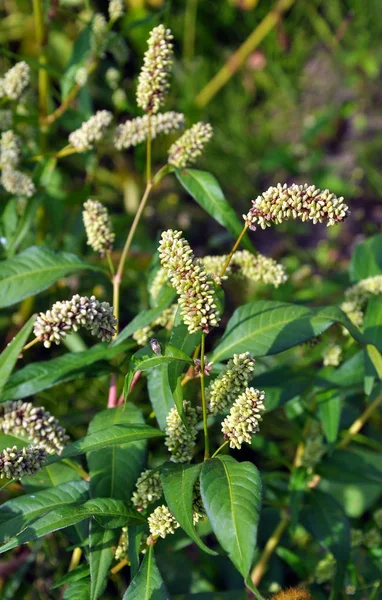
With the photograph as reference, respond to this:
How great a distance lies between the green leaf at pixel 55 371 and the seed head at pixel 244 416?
0.53 m

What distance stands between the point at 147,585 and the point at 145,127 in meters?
1.30

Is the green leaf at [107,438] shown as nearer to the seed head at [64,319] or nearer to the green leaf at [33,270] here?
the seed head at [64,319]

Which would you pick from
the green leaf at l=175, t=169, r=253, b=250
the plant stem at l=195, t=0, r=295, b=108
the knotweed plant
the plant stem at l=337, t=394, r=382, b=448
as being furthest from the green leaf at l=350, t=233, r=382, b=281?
the plant stem at l=195, t=0, r=295, b=108

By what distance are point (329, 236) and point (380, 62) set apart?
1356 millimetres

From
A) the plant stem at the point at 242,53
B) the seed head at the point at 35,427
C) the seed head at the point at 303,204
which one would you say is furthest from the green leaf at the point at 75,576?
the plant stem at the point at 242,53

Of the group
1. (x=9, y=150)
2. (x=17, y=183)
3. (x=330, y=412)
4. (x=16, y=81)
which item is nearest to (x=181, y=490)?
(x=330, y=412)

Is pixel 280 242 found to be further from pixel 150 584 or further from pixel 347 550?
pixel 150 584

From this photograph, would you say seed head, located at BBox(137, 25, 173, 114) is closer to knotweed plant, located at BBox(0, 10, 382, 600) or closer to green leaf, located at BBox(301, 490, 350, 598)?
knotweed plant, located at BBox(0, 10, 382, 600)

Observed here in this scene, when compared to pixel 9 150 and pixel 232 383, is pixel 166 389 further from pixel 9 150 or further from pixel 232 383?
pixel 9 150

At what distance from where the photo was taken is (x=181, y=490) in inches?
53.9

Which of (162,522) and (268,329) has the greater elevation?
(268,329)

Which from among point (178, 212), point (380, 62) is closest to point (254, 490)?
point (178, 212)

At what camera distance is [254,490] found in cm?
131

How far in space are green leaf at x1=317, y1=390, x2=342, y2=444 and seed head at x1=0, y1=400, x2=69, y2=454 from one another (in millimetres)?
754
